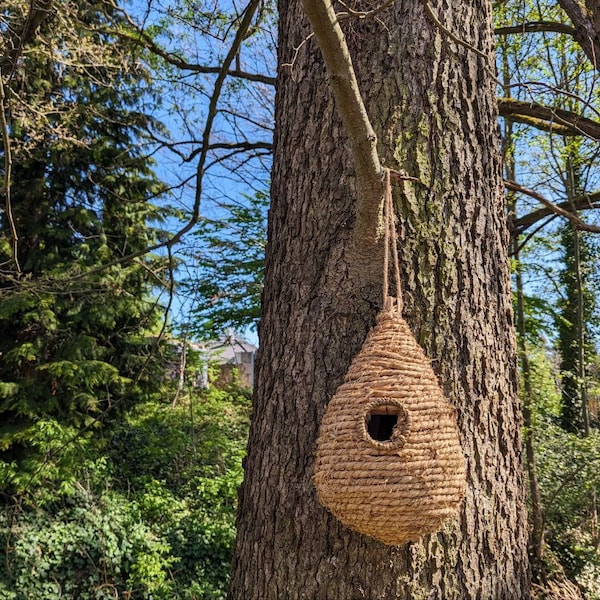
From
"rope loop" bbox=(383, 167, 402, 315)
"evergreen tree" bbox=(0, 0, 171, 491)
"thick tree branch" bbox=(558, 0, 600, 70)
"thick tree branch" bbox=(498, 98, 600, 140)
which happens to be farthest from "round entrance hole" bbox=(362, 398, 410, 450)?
"evergreen tree" bbox=(0, 0, 171, 491)

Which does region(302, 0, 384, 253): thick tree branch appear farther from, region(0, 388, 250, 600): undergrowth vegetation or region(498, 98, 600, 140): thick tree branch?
region(0, 388, 250, 600): undergrowth vegetation

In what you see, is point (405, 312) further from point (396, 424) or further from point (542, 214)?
point (542, 214)

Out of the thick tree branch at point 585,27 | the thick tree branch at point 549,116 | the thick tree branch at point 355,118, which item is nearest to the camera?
the thick tree branch at point 355,118

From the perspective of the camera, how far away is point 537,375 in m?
6.60

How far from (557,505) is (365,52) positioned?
526 cm

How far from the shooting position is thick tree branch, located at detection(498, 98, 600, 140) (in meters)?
2.76

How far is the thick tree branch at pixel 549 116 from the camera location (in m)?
2.76

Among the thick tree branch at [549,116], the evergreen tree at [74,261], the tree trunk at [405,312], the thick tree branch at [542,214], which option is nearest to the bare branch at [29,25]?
the tree trunk at [405,312]

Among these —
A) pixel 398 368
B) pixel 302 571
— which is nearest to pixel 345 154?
pixel 398 368

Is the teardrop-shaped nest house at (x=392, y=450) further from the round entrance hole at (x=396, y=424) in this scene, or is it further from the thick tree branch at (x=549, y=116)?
the thick tree branch at (x=549, y=116)

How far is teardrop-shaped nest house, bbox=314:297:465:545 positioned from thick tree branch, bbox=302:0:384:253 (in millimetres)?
275

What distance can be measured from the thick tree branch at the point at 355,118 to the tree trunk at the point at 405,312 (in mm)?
107

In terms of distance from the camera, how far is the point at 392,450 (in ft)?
3.86

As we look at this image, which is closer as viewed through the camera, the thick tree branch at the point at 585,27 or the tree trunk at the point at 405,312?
the tree trunk at the point at 405,312
